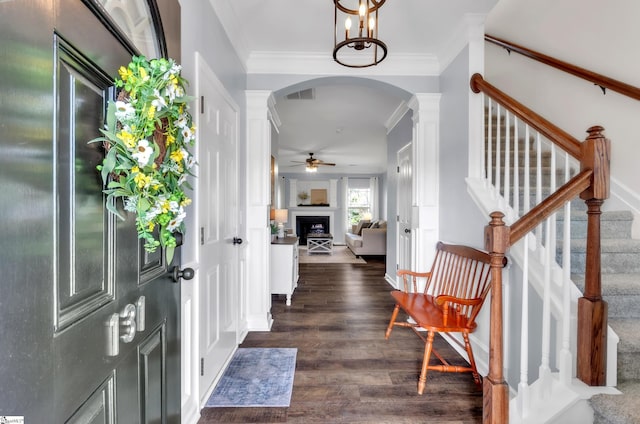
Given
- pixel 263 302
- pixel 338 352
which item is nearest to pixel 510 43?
pixel 338 352

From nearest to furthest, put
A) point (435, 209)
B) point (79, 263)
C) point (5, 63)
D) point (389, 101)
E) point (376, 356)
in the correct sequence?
point (5, 63)
point (79, 263)
point (376, 356)
point (435, 209)
point (389, 101)

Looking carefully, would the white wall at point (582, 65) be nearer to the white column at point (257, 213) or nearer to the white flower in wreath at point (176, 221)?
the white column at point (257, 213)

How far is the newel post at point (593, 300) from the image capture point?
51.1 inches

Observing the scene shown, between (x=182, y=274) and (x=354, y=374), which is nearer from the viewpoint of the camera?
(x=182, y=274)

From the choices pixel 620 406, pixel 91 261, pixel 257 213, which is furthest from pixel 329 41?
pixel 620 406

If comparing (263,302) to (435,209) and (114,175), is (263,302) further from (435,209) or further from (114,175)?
(114,175)

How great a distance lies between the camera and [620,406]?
1237 millimetres

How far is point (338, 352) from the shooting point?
2.48 metres

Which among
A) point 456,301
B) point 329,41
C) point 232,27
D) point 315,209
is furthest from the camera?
point 315,209

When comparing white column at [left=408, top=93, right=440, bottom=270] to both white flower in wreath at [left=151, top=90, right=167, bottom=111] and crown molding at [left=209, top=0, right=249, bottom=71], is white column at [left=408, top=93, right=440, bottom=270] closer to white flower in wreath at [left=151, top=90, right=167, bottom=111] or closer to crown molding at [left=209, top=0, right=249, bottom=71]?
crown molding at [left=209, top=0, right=249, bottom=71]

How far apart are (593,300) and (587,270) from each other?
5.1 inches

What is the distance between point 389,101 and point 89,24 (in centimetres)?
391

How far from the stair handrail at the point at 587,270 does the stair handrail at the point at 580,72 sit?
3.72 feet

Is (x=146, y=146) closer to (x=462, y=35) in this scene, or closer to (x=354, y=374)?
(x=354, y=374)
